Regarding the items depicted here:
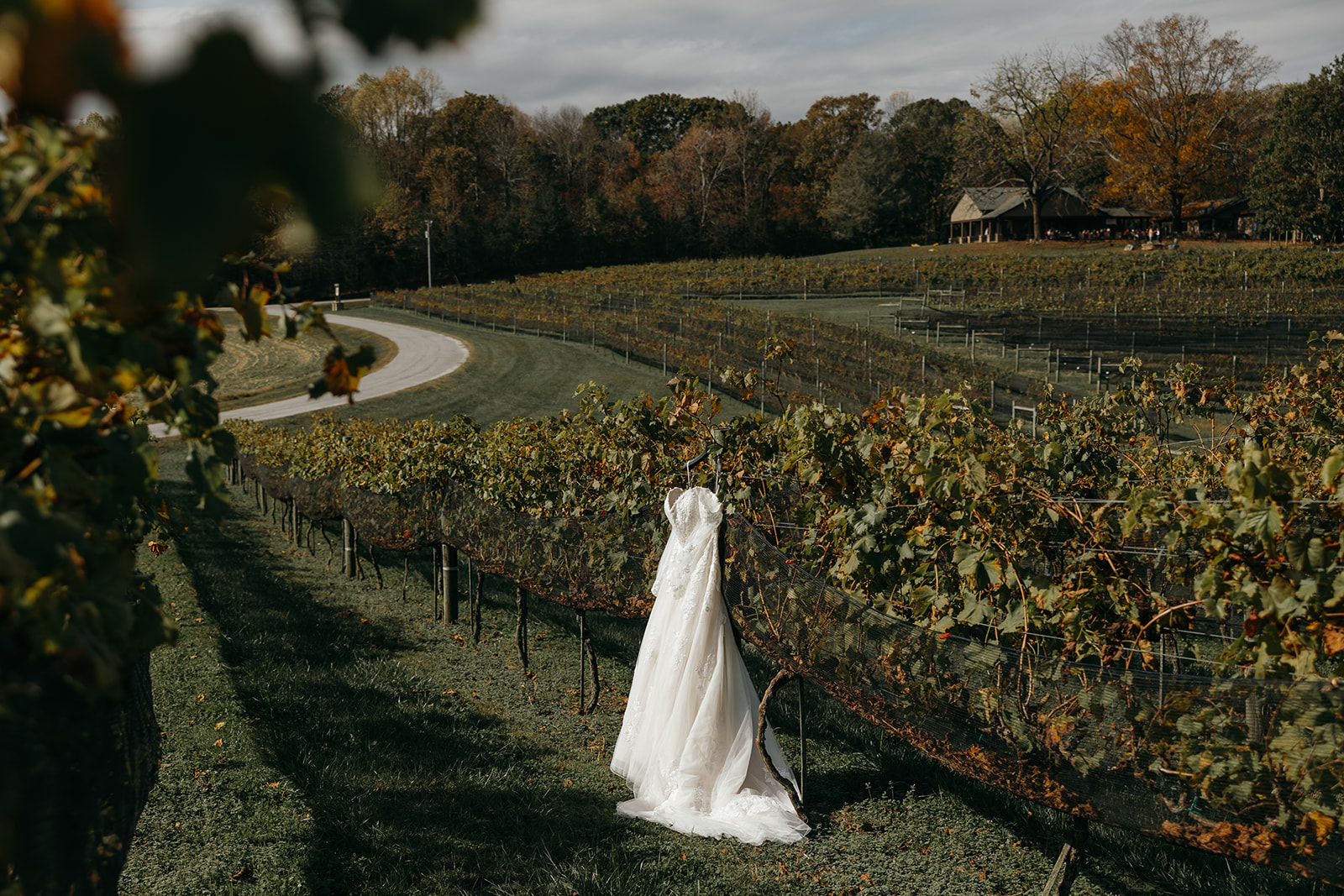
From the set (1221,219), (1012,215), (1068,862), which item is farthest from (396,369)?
(1221,219)

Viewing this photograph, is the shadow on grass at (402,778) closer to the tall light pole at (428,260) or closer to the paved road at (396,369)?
the paved road at (396,369)

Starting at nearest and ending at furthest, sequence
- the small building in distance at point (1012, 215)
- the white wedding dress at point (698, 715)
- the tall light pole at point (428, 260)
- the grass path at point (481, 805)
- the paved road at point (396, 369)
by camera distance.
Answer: the grass path at point (481, 805) < the white wedding dress at point (698, 715) < the paved road at point (396, 369) < the tall light pole at point (428, 260) < the small building in distance at point (1012, 215)

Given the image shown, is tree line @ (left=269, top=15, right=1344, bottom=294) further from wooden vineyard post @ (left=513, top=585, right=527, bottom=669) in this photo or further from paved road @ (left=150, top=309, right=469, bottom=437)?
wooden vineyard post @ (left=513, top=585, right=527, bottom=669)

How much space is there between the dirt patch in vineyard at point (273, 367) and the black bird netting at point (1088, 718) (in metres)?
29.4

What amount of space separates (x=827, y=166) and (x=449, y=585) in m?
70.3

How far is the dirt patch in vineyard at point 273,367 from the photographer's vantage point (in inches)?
1273

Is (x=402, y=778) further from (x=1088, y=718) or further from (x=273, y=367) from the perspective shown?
(x=273, y=367)

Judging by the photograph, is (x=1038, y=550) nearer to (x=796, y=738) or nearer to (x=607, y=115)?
(x=796, y=738)

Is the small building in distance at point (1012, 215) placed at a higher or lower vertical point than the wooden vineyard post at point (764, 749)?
higher

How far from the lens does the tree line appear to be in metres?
54.4

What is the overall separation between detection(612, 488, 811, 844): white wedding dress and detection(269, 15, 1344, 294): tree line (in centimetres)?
4760

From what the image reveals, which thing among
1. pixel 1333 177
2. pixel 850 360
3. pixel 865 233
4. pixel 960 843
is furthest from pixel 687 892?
pixel 865 233

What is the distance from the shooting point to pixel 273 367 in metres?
37.6

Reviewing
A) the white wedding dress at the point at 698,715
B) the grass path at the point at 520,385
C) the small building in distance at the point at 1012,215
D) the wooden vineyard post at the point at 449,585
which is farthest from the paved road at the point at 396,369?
the small building in distance at the point at 1012,215
